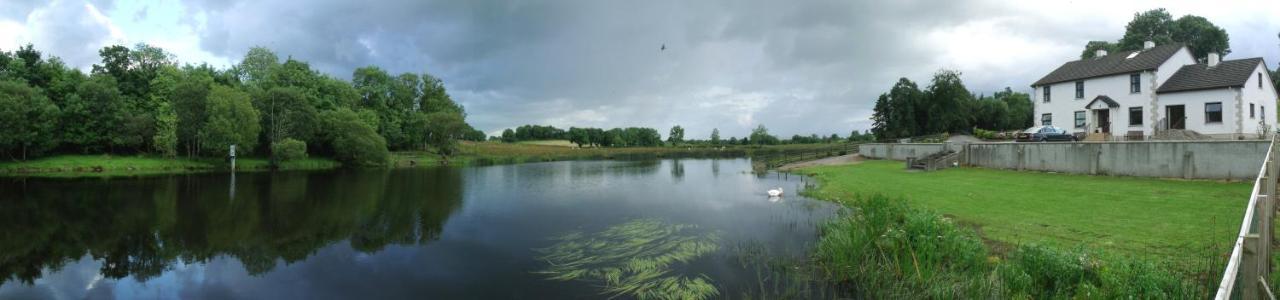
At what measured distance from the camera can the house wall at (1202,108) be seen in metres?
31.8

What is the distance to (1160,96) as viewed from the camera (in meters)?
35.2

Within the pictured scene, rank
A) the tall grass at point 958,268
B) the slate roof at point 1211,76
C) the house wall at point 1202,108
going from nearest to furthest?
the tall grass at point 958,268
the house wall at point 1202,108
the slate roof at point 1211,76

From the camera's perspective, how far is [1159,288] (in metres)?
6.43

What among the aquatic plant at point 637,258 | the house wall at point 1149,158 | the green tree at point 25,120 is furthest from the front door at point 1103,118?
the green tree at point 25,120

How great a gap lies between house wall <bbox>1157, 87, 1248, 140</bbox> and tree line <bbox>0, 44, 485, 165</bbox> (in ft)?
229

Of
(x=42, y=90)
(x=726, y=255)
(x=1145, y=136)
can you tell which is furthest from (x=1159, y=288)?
(x=42, y=90)

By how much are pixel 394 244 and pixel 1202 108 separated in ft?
151

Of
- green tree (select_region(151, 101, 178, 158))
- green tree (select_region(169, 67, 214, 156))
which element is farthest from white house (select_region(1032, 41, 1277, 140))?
green tree (select_region(151, 101, 178, 158))

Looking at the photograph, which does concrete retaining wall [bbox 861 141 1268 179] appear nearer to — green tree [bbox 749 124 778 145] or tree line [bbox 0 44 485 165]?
tree line [bbox 0 44 485 165]

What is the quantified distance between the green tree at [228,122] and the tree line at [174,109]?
10 cm

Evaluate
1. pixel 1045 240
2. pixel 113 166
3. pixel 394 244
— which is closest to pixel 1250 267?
pixel 1045 240

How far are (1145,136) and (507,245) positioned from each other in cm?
4056

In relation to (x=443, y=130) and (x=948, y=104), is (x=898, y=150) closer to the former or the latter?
(x=948, y=104)

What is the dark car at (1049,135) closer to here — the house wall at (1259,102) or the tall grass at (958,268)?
the house wall at (1259,102)
